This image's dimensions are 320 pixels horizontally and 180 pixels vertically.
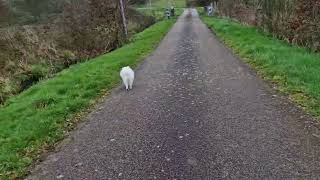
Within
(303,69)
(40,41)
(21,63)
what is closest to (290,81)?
(303,69)

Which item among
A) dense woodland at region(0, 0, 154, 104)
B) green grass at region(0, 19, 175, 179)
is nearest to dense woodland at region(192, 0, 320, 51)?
green grass at region(0, 19, 175, 179)

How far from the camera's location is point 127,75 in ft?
35.2

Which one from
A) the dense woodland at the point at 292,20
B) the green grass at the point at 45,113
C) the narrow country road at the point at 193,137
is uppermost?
the dense woodland at the point at 292,20

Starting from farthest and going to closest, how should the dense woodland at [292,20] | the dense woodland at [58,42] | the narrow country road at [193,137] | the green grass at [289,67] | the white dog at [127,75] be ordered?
the dense woodland at [58,42]
the dense woodland at [292,20]
the white dog at [127,75]
the green grass at [289,67]
the narrow country road at [193,137]

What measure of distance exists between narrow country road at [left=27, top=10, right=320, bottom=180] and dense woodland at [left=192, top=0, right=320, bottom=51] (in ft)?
14.6

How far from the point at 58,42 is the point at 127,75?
1147cm

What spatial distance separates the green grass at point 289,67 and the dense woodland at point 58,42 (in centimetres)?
831

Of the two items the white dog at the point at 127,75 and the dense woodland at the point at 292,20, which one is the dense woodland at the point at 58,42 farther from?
the dense woodland at the point at 292,20

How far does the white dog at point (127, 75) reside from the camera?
34.7 ft

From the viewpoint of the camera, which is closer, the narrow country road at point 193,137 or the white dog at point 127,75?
the narrow country road at point 193,137

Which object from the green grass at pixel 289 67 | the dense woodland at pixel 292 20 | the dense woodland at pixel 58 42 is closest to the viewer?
the green grass at pixel 289 67

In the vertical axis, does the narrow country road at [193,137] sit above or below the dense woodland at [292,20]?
below

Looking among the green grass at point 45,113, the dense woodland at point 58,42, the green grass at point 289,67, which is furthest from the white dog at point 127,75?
the dense woodland at point 58,42

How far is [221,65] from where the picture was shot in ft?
44.5
